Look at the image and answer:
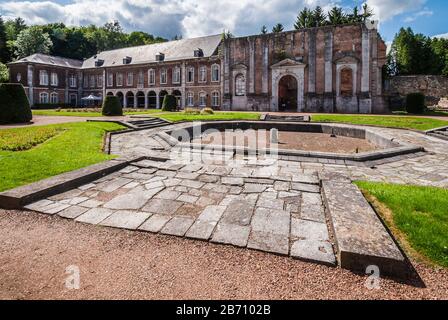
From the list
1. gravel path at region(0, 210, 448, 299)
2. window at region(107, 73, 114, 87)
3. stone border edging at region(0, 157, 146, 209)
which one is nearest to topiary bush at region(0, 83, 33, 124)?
stone border edging at region(0, 157, 146, 209)

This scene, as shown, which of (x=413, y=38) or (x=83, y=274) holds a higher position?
(x=413, y=38)

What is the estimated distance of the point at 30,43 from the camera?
5409cm

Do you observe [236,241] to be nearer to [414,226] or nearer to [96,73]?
[414,226]

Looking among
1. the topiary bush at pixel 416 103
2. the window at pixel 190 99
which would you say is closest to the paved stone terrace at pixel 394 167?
the topiary bush at pixel 416 103

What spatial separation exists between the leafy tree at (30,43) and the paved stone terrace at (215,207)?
203ft

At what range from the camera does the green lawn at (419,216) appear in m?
3.25

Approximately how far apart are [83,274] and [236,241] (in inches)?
67.6

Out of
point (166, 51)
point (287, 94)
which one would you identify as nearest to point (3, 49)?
point (166, 51)

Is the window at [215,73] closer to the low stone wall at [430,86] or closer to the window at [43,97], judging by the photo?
the low stone wall at [430,86]

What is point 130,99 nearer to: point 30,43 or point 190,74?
point 190,74

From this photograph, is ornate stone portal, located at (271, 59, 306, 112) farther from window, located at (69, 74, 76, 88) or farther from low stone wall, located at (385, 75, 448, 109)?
window, located at (69, 74, 76, 88)

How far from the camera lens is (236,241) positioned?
355 cm
